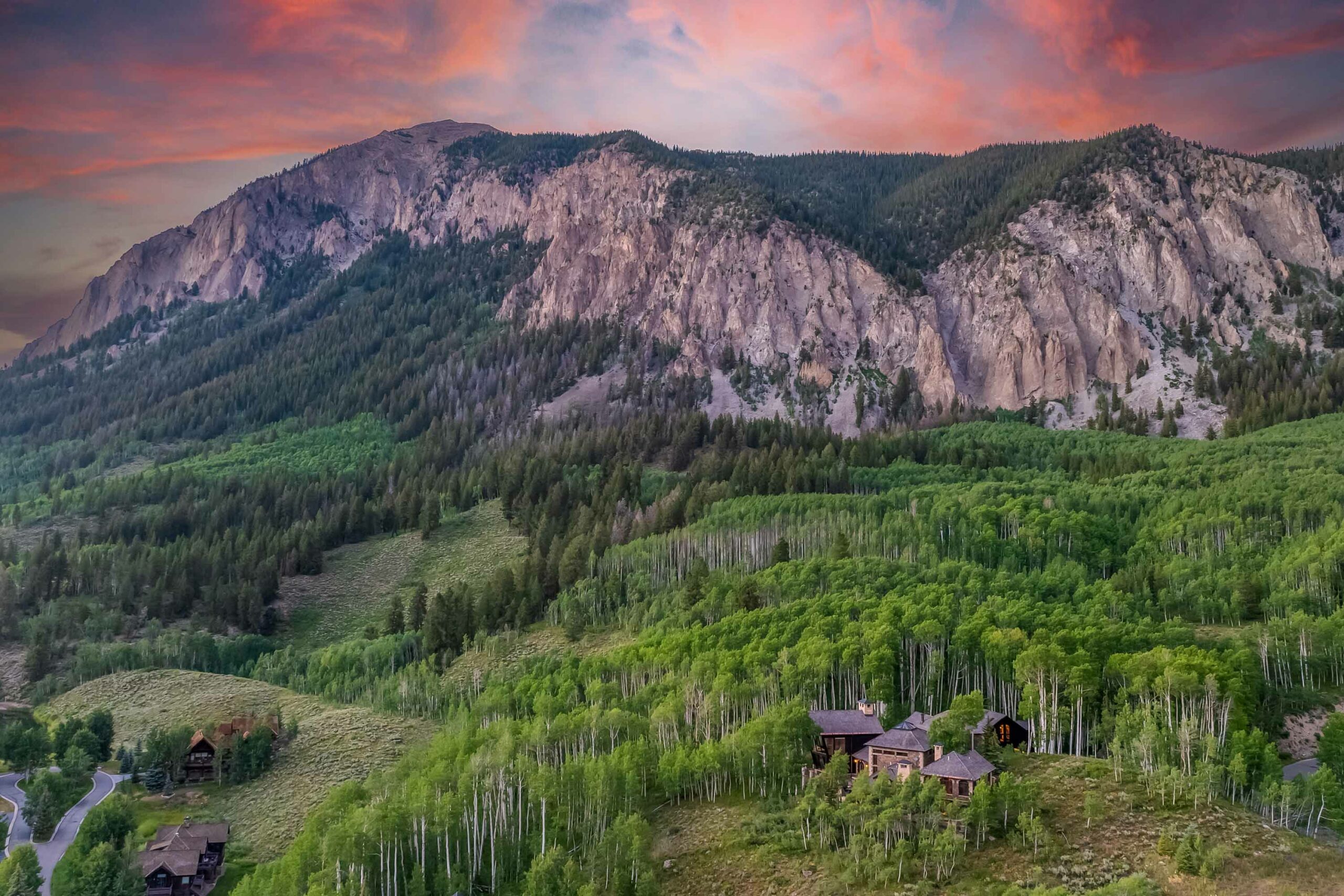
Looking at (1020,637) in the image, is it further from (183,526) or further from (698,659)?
(183,526)

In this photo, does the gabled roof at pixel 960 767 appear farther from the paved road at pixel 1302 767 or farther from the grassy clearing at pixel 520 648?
A: the grassy clearing at pixel 520 648

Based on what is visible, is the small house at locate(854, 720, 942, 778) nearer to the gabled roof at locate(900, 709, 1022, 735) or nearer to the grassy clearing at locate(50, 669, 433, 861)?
the gabled roof at locate(900, 709, 1022, 735)

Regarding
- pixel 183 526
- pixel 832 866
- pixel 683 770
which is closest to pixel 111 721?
pixel 683 770

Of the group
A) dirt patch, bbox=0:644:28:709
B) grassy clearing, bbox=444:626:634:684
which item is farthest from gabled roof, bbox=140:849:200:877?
dirt patch, bbox=0:644:28:709

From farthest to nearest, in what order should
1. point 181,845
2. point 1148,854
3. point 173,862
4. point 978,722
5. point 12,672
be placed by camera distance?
point 12,672, point 978,722, point 181,845, point 173,862, point 1148,854

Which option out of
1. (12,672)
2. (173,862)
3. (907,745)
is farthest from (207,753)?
(12,672)

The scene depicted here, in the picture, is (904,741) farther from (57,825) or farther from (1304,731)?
(57,825)
